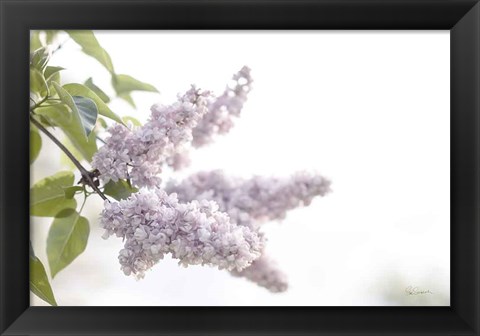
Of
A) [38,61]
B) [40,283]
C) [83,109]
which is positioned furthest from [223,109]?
[40,283]

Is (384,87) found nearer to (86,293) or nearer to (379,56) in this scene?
(379,56)

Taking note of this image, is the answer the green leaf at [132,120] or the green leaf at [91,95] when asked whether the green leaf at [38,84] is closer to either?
the green leaf at [91,95]

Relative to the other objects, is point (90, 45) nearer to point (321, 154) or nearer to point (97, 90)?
point (97, 90)

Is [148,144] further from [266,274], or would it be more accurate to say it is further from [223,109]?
[266,274]

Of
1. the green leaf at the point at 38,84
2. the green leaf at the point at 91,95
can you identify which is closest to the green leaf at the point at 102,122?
the green leaf at the point at 91,95
